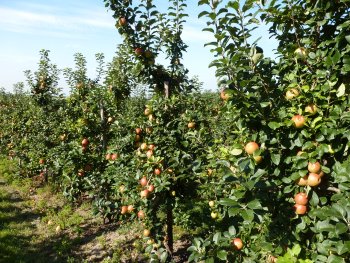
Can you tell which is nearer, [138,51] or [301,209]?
[301,209]

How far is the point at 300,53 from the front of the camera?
8.59ft

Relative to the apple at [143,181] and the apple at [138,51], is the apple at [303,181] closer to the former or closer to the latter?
the apple at [143,181]

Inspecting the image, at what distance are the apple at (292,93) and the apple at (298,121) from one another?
0.17 metres

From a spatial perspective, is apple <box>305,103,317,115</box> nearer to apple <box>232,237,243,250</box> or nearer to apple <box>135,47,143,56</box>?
apple <box>232,237,243,250</box>

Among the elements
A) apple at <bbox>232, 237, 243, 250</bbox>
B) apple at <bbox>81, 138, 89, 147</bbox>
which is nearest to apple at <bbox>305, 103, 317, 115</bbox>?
apple at <bbox>232, 237, 243, 250</bbox>


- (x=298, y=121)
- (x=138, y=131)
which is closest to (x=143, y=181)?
(x=138, y=131)

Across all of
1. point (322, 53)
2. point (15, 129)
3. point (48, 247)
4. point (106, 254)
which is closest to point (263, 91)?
point (322, 53)

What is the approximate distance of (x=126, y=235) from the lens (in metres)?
7.25

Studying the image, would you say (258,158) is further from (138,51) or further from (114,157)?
(114,157)

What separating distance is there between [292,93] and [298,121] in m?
0.25

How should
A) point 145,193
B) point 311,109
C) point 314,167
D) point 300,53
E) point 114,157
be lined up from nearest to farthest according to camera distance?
1. point 314,167
2. point 311,109
3. point 300,53
4. point 145,193
5. point 114,157

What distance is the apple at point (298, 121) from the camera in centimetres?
237

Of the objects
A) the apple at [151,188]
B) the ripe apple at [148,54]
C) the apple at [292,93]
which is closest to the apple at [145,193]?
the apple at [151,188]

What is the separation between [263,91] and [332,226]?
1.07 meters
